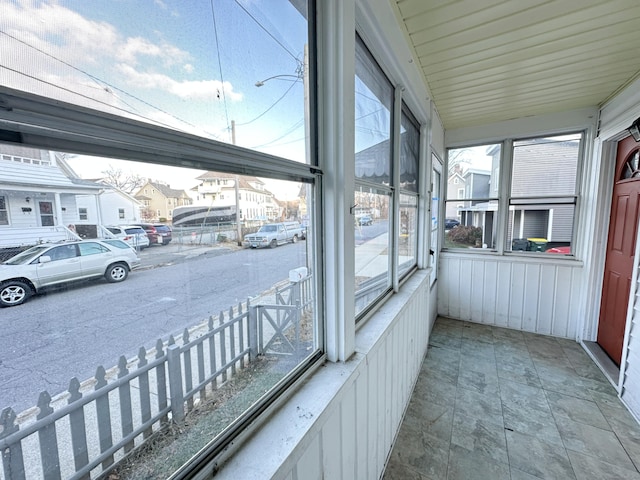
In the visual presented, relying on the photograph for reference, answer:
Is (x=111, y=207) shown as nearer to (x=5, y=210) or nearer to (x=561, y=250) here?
(x=5, y=210)

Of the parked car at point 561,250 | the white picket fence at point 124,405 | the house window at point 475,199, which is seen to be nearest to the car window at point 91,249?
the white picket fence at point 124,405

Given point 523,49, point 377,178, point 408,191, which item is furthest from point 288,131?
point 523,49

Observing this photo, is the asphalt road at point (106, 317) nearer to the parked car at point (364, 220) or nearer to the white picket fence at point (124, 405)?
→ the white picket fence at point (124, 405)

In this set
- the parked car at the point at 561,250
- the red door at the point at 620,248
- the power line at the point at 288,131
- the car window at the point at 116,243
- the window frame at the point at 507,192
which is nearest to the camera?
the car window at the point at 116,243

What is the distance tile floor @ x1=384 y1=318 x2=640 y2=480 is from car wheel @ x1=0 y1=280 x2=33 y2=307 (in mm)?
1843

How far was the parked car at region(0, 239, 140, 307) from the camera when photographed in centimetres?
38

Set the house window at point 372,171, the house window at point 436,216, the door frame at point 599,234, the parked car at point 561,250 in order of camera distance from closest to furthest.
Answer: the house window at point 372,171 → the door frame at point 599,234 → the parked car at point 561,250 → the house window at point 436,216

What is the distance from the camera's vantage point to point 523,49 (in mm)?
1785

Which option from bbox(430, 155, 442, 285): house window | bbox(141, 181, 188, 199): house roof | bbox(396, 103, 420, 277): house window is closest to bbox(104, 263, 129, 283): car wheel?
bbox(141, 181, 188, 199): house roof

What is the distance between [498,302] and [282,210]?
11.6 ft

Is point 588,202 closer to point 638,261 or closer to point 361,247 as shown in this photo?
point 638,261

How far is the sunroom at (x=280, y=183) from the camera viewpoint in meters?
0.42

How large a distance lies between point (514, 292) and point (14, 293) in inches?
159

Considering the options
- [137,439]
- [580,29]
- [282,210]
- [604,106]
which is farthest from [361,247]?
[604,106]
